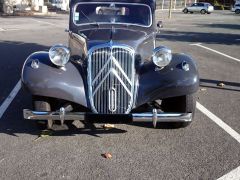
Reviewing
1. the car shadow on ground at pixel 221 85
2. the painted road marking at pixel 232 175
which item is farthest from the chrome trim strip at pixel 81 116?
the car shadow on ground at pixel 221 85

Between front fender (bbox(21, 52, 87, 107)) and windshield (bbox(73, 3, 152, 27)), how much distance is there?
5.06 ft

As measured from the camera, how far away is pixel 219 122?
6.01 m

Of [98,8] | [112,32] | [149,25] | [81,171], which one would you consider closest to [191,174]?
[81,171]

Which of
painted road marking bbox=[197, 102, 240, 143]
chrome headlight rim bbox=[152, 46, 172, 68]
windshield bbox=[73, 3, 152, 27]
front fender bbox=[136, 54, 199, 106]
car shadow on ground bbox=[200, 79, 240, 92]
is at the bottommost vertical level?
car shadow on ground bbox=[200, 79, 240, 92]

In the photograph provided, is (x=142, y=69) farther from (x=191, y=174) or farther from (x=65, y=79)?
(x=191, y=174)

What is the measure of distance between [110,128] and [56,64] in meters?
1.20

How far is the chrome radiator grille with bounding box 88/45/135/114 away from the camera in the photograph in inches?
197

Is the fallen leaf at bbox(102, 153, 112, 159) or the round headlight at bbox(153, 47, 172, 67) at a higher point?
the round headlight at bbox(153, 47, 172, 67)

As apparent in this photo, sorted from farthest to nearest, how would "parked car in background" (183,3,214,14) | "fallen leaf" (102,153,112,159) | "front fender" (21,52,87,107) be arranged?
"parked car in background" (183,3,214,14)
"front fender" (21,52,87,107)
"fallen leaf" (102,153,112,159)

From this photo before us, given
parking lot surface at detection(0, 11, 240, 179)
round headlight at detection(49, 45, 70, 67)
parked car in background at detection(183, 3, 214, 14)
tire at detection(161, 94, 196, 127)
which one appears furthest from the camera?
parked car in background at detection(183, 3, 214, 14)

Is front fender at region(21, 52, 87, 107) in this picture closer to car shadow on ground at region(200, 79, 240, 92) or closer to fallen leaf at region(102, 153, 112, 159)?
fallen leaf at region(102, 153, 112, 159)

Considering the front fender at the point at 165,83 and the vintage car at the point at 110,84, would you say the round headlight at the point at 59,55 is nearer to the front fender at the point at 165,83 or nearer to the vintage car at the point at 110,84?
the vintage car at the point at 110,84

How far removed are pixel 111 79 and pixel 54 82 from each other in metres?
0.72

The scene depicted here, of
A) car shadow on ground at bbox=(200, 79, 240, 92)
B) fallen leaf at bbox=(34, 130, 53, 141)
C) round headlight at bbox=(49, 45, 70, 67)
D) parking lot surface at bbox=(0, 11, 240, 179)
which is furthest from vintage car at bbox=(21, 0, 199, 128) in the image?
car shadow on ground at bbox=(200, 79, 240, 92)
